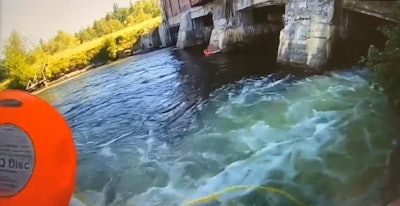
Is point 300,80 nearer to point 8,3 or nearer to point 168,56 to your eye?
point 168,56

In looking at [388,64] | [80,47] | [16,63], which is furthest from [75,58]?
[388,64]

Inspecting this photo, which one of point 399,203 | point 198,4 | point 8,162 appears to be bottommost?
point 399,203

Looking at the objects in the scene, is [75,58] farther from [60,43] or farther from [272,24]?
[272,24]

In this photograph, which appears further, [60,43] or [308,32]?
[60,43]

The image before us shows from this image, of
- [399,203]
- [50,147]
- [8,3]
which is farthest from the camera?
[8,3]

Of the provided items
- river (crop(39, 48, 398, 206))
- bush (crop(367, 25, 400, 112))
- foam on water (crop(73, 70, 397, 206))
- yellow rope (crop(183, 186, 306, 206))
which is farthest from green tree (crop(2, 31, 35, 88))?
bush (crop(367, 25, 400, 112))

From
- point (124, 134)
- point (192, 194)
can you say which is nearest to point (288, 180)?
point (192, 194)

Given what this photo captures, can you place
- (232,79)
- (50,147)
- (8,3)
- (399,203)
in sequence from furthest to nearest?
(8,3)
(232,79)
(50,147)
(399,203)
